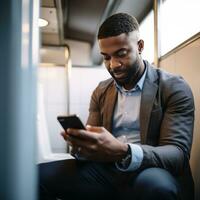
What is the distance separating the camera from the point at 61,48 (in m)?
3.11

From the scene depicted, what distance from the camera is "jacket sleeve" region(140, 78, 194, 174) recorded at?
2.70 ft

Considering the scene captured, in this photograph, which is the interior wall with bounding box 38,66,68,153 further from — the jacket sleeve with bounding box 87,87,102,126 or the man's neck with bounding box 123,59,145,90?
the man's neck with bounding box 123,59,145,90

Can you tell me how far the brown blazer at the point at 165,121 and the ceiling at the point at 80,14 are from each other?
126cm

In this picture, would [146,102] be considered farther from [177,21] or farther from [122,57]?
[177,21]

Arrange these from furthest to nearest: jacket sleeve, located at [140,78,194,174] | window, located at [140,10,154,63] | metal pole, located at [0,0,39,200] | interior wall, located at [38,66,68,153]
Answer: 1. interior wall, located at [38,66,68,153]
2. window, located at [140,10,154,63]
3. jacket sleeve, located at [140,78,194,174]
4. metal pole, located at [0,0,39,200]

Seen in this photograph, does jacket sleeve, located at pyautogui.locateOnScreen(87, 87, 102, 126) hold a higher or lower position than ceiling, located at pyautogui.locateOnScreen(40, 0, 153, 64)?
→ lower

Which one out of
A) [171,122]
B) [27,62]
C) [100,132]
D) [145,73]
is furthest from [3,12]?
[145,73]

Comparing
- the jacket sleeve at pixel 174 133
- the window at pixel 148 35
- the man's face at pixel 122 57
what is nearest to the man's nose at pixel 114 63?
the man's face at pixel 122 57

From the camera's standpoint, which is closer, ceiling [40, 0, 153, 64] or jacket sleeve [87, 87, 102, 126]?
jacket sleeve [87, 87, 102, 126]

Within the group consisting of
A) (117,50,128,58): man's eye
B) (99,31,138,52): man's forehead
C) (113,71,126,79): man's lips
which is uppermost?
(99,31,138,52): man's forehead

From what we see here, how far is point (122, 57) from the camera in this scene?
107cm

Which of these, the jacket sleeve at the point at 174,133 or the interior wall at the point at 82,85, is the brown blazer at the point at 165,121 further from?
the interior wall at the point at 82,85

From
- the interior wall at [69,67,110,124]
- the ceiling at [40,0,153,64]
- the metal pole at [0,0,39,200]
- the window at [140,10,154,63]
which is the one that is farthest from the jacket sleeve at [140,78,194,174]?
the interior wall at [69,67,110,124]

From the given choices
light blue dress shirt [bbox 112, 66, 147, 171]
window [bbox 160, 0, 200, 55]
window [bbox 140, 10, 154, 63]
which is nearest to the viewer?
light blue dress shirt [bbox 112, 66, 147, 171]
